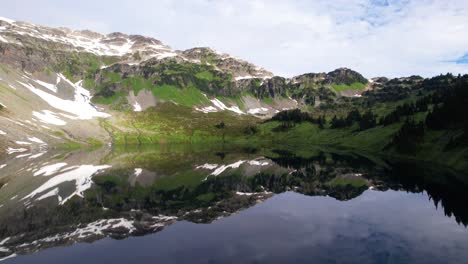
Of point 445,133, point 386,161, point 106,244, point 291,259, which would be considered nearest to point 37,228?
point 106,244

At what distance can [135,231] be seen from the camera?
134 feet

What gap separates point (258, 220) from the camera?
152ft

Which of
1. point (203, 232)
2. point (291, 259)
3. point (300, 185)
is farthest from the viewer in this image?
point (300, 185)

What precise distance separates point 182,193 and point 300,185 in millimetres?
26123

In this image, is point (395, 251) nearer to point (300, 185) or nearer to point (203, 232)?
point (203, 232)

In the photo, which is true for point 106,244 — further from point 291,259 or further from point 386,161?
Result: point 386,161

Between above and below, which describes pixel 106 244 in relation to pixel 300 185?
above

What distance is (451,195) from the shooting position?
56.2 m

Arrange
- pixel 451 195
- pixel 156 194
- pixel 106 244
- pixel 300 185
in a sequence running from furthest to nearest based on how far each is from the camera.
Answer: pixel 300 185 < pixel 156 194 < pixel 451 195 < pixel 106 244

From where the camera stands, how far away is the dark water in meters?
32.6

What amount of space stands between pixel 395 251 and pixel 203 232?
20.6m

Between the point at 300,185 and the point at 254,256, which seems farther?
the point at 300,185

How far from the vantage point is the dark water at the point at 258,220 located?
32.6m

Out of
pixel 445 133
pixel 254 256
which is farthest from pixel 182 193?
pixel 445 133
